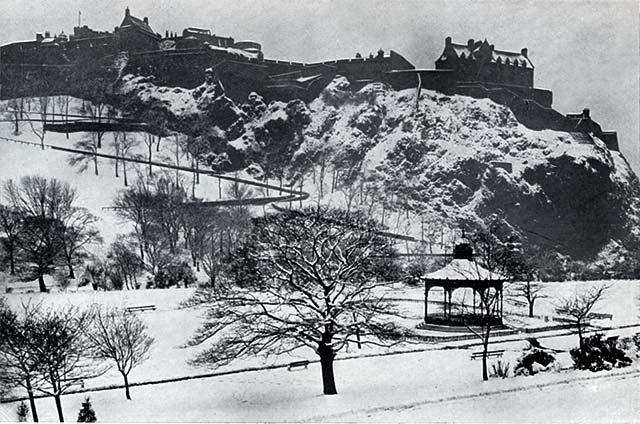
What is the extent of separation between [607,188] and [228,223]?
104 ft

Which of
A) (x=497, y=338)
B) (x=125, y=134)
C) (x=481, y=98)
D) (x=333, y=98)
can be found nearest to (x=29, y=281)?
(x=497, y=338)

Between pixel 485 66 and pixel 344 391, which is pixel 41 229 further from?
pixel 485 66

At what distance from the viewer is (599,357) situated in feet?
52.4

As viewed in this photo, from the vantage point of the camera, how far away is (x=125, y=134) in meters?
61.6

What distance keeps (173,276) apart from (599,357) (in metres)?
20.6

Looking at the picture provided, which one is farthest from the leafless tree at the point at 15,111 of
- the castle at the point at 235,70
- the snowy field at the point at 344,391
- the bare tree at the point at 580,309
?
the bare tree at the point at 580,309

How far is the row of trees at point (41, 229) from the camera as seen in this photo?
1121 inches

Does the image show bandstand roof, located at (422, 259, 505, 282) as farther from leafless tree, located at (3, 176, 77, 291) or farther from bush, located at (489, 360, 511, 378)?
leafless tree, located at (3, 176, 77, 291)

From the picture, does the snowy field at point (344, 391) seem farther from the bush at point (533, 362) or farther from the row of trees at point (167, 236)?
the row of trees at point (167, 236)

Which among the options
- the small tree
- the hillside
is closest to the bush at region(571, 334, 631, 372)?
the small tree

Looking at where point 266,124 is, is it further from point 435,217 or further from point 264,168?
point 435,217

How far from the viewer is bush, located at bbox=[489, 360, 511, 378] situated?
16.3 meters

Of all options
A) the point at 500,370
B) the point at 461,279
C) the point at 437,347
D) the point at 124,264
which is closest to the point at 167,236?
the point at 124,264

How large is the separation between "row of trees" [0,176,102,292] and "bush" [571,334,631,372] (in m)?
20.0
